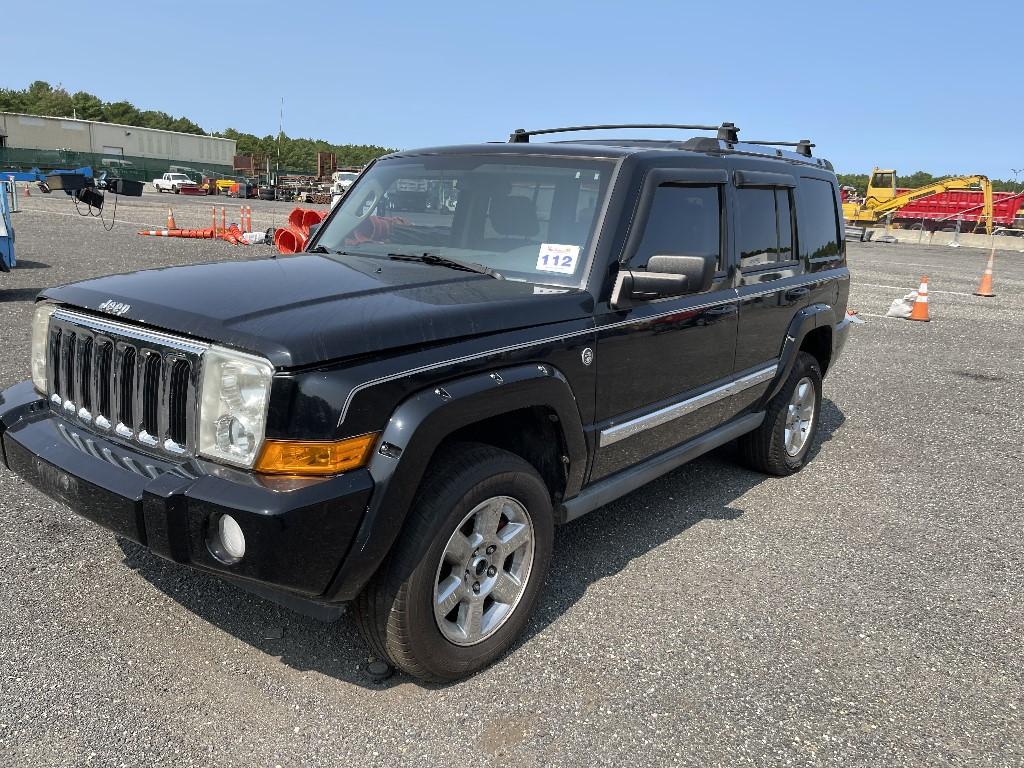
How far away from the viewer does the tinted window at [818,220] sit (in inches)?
197

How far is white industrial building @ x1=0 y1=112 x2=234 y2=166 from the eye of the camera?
5984 centimetres

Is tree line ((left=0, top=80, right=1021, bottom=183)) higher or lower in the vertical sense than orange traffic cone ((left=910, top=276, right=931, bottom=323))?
higher

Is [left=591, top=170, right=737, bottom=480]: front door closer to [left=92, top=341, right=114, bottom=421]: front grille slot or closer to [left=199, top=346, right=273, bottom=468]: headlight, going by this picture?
[left=199, top=346, right=273, bottom=468]: headlight

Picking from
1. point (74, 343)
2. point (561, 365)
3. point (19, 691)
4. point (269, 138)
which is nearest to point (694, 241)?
point (561, 365)

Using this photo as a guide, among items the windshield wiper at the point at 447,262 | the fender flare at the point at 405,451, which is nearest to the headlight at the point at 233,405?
the fender flare at the point at 405,451

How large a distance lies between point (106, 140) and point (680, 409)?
72.5 m

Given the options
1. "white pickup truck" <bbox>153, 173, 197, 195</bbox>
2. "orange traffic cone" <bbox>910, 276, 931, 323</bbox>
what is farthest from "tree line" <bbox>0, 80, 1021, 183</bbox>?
"orange traffic cone" <bbox>910, 276, 931, 323</bbox>


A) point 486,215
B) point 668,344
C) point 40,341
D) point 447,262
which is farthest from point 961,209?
point 40,341

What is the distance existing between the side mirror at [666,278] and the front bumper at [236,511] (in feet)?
4.63

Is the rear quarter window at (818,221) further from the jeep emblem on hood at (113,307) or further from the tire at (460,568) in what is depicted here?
the jeep emblem on hood at (113,307)

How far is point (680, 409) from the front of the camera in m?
3.82

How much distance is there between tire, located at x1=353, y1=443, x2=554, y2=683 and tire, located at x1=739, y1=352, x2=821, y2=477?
91.9 inches

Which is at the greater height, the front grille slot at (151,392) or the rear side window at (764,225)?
the rear side window at (764,225)

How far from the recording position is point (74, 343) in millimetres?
2869
